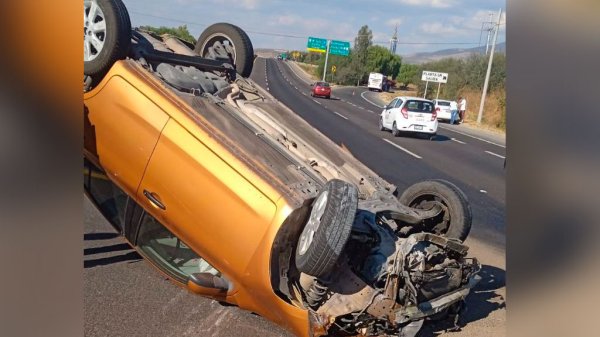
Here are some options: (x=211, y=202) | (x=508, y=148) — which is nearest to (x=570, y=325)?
(x=508, y=148)

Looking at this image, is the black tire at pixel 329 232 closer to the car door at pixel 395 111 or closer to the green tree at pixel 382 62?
the car door at pixel 395 111

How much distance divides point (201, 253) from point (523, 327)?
9.73ft

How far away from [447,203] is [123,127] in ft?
9.50

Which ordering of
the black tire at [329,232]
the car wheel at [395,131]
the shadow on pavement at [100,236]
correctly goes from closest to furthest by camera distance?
the black tire at [329,232]
the shadow on pavement at [100,236]
the car wheel at [395,131]

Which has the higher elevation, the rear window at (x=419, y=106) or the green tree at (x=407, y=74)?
the green tree at (x=407, y=74)

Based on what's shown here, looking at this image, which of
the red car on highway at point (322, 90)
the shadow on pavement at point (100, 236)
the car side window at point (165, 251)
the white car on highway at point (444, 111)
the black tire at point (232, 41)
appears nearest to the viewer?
the car side window at point (165, 251)

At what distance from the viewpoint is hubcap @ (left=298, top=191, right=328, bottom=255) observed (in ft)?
10.6

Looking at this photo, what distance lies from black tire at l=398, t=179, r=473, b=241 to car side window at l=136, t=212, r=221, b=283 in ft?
6.80

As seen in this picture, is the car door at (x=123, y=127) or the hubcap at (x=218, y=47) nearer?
the car door at (x=123, y=127)

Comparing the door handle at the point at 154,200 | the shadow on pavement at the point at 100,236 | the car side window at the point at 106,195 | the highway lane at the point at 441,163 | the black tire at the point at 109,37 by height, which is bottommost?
the highway lane at the point at 441,163

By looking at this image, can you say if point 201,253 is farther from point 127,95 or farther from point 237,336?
point 127,95

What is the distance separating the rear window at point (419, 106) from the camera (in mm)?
19094

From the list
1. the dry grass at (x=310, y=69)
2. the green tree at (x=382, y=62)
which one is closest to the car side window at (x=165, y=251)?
the green tree at (x=382, y=62)

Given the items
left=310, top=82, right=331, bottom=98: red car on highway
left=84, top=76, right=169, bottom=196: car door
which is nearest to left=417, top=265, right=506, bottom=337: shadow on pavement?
left=84, top=76, right=169, bottom=196: car door
